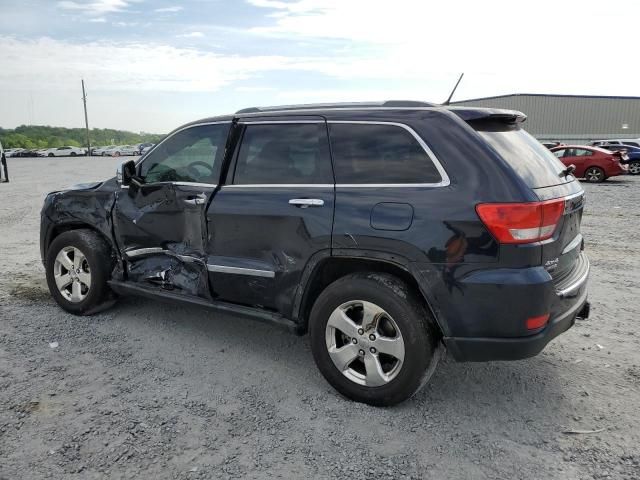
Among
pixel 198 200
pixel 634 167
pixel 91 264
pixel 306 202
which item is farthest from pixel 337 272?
pixel 634 167

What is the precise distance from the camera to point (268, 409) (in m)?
3.28

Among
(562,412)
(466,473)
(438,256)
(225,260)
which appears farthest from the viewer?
(225,260)

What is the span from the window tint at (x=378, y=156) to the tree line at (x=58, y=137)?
69241mm

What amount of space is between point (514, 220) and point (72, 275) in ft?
12.9

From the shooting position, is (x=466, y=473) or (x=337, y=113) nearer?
(x=466, y=473)

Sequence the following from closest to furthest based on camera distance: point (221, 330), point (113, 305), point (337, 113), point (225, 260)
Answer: point (337, 113), point (225, 260), point (221, 330), point (113, 305)

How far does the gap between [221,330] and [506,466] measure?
2654 mm

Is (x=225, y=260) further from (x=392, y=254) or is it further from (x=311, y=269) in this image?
(x=392, y=254)

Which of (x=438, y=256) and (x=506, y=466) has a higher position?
(x=438, y=256)

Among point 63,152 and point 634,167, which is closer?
point 634,167

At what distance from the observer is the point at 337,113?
3459 millimetres

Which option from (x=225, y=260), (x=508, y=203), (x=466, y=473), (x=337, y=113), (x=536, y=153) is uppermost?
(x=337, y=113)

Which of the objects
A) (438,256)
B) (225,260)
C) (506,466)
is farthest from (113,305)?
(506,466)

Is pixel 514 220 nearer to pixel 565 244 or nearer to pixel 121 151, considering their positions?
pixel 565 244
